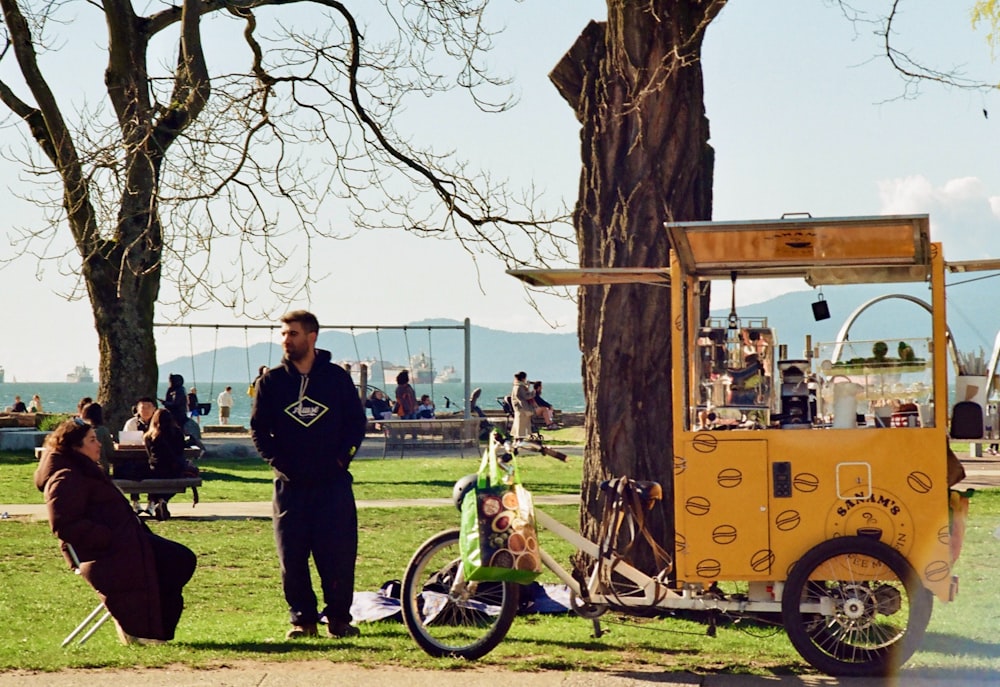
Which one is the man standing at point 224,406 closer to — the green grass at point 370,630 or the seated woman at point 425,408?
the seated woman at point 425,408

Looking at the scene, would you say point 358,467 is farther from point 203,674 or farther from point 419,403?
point 203,674

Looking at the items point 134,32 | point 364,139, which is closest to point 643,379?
point 364,139

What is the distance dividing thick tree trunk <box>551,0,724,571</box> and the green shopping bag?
2221mm

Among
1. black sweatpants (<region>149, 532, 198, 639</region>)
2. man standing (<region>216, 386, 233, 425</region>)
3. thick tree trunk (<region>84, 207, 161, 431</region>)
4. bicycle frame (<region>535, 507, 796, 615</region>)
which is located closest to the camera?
bicycle frame (<region>535, 507, 796, 615</region>)

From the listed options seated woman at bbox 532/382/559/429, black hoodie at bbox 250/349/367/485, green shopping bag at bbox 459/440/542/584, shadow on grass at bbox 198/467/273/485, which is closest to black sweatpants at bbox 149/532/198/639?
black hoodie at bbox 250/349/367/485

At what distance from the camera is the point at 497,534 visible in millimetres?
7344

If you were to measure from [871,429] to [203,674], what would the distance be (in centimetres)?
347

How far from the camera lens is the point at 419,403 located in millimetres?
39156

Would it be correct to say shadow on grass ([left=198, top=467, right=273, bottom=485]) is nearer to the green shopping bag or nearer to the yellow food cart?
the green shopping bag

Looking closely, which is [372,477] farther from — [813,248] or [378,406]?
[813,248]

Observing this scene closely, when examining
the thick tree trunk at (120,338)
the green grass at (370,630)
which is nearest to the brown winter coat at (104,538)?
the green grass at (370,630)

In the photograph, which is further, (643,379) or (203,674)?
(643,379)

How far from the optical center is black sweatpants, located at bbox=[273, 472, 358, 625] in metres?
8.53

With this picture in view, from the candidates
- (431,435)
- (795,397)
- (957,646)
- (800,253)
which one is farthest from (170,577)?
(431,435)
